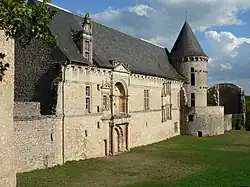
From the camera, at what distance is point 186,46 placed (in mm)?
40656

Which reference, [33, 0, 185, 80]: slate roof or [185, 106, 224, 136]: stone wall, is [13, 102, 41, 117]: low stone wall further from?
[185, 106, 224, 136]: stone wall

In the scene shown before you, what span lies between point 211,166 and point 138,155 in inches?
234

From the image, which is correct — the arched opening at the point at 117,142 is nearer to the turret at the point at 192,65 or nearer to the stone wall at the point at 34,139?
the stone wall at the point at 34,139

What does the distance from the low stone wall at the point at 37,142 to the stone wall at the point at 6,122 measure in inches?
186

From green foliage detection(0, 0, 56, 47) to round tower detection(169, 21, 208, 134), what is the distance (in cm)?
3346

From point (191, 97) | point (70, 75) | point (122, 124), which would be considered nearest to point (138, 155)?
point (122, 124)

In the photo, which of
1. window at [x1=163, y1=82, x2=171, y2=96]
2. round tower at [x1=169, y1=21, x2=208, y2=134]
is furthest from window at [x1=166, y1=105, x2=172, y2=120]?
round tower at [x1=169, y1=21, x2=208, y2=134]

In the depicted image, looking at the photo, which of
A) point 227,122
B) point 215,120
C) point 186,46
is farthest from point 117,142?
point 227,122

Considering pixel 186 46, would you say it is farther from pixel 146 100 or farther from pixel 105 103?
pixel 105 103

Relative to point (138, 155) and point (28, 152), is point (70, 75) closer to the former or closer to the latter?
point (28, 152)

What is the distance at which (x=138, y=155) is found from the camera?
2477 centimetres

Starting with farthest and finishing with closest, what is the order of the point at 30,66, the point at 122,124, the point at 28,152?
the point at 122,124 < the point at 30,66 < the point at 28,152

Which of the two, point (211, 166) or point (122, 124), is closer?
point (211, 166)

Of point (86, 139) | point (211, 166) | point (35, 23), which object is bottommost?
point (211, 166)
